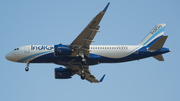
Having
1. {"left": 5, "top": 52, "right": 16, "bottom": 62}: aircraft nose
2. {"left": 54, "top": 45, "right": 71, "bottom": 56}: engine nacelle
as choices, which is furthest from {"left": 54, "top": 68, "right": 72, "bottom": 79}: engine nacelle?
{"left": 5, "top": 52, "right": 16, "bottom": 62}: aircraft nose

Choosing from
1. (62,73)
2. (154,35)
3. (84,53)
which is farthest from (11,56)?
(154,35)

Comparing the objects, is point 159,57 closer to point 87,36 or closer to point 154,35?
point 154,35

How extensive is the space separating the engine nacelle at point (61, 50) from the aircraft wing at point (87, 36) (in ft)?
3.31

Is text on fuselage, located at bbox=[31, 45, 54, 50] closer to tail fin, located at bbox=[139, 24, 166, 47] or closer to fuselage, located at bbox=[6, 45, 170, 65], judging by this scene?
fuselage, located at bbox=[6, 45, 170, 65]

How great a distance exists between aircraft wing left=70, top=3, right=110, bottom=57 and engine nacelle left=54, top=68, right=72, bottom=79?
25.8ft

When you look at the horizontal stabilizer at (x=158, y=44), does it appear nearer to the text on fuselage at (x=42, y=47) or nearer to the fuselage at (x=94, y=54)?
the fuselage at (x=94, y=54)

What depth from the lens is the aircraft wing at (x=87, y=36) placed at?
52.8 meters

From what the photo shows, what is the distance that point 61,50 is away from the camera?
194 feet

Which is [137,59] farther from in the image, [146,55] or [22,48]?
[22,48]

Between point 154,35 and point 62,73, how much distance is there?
19.2m

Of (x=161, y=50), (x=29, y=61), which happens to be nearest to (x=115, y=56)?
(x=161, y=50)

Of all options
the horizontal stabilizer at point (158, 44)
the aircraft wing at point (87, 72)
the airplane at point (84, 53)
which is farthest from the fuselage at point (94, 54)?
the aircraft wing at point (87, 72)

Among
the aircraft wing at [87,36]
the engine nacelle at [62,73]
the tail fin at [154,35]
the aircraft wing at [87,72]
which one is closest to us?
the aircraft wing at [87,36]

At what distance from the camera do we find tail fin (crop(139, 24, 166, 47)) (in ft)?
209
